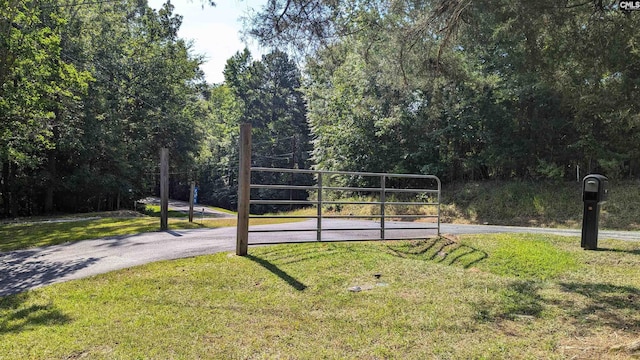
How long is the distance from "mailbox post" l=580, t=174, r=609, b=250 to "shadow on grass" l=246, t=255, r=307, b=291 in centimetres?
536

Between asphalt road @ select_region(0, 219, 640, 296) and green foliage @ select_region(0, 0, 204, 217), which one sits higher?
green foliage @ select_region(0, 0, 204, 217)

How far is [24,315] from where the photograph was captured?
141 inches

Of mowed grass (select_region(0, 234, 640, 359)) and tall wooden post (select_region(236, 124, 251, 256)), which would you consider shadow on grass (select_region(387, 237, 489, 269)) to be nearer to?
mowed grass (select_region(0, 234, 640, 359))

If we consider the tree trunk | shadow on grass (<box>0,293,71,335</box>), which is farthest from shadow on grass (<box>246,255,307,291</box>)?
the tree trunk

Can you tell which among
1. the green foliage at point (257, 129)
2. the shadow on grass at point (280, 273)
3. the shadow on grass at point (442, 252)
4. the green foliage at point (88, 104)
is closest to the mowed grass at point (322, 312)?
the shadow on grass at point (280, 273)

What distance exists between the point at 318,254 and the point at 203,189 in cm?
4316

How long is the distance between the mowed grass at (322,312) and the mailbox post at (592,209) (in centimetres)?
104

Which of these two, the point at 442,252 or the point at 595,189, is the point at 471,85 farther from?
the point at 442,252

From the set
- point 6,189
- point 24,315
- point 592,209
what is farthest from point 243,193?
point 6,189

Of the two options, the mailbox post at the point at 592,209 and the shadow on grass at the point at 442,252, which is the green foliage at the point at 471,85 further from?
the shadow on grass at the point at 442,252

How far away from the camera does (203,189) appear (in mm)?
46719

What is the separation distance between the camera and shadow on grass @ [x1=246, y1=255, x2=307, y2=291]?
4391mm

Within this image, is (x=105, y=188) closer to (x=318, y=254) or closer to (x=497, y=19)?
(x=318, y=254)

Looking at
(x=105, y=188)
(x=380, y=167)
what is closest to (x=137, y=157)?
(x=105, y=188)
